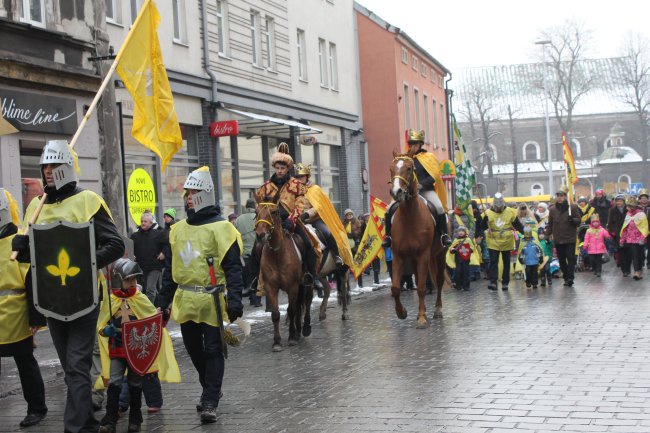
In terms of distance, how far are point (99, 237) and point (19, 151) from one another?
10.7 meters

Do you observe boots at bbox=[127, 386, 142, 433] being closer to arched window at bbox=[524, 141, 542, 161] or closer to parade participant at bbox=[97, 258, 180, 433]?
parade participant at bbox=[97, 258, 180, 433]

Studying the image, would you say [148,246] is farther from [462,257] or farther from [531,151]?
[531,151]

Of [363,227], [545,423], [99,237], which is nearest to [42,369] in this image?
[99,237]

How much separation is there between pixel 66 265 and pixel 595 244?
19299 millimetres

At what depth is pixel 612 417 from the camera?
7.48 metres

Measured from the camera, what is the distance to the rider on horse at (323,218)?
49.1 feet

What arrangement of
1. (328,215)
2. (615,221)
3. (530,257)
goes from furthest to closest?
(615,221), (530,257), (328,215)

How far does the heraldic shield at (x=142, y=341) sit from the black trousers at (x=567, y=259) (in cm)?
1421

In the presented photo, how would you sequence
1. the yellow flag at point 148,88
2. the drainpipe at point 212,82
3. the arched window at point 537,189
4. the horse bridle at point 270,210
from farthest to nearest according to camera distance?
the arched window at point 537,189, the drainpipe at point 212,82, the horse bridle at point 270,210, the yellow flag at point 148,88

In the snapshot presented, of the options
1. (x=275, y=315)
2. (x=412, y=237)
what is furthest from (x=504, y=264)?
(x=275, y=315)

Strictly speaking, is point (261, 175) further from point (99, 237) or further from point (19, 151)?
point (99, 237)

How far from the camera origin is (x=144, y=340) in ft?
26.4

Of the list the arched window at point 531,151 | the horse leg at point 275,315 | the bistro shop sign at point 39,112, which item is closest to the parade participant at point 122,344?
the horse leg at point 275,315

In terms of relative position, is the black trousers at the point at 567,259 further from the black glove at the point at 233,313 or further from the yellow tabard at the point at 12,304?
the yellow tabard at the point at 12,304
